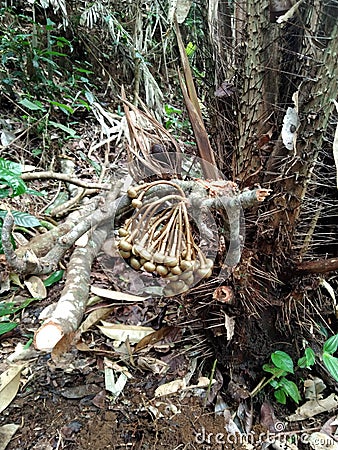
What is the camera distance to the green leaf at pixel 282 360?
87cm

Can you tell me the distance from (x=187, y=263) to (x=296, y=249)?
34cm

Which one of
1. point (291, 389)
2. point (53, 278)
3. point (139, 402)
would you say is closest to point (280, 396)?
point (291, 389)

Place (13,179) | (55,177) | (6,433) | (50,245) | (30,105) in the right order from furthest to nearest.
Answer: (30,105) → (55,177) → (50,245) → (13,179) → (6,433)

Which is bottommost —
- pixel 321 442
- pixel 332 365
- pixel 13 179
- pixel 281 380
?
pixel 321 442

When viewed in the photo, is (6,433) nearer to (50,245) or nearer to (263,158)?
(50,245)

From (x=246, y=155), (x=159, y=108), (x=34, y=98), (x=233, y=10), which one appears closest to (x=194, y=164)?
(x=246, y=155)

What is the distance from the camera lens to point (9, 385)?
0.83 m

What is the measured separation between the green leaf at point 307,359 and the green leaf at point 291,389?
51 mm

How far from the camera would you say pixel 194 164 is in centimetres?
85

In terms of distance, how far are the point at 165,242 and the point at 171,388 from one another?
496 mm

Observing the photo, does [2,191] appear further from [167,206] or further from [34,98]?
[34,98]

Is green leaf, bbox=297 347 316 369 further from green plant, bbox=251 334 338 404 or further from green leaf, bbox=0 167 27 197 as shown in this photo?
green leaf, bbox=0 167 27 197

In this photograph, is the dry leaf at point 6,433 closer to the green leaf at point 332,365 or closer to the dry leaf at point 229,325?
the dry leaf at point 229,325

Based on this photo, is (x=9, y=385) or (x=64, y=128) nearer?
(x=9, y=385)
